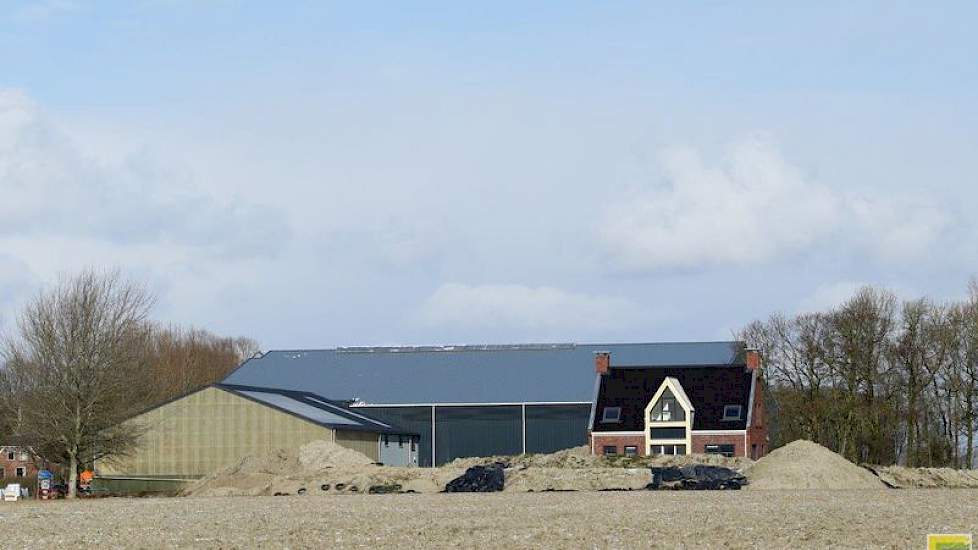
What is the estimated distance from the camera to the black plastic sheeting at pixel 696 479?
64.0 m

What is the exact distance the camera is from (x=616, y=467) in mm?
74125

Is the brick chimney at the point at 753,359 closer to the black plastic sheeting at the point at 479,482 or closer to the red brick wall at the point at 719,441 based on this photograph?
the red brick wall at the point at 719,441

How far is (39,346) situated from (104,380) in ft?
11.0

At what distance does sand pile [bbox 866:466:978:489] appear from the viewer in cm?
6831

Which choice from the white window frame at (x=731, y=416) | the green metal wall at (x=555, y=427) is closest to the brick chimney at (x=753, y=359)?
the white window frame at (x=731, y=416)

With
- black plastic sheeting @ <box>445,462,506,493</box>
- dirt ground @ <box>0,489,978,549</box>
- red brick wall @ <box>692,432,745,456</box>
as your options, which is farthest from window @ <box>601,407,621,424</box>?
dirt ground @ <box>0,489,978,549</box>

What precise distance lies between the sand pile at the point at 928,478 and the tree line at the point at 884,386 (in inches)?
731

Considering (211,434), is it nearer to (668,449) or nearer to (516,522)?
(668,449)

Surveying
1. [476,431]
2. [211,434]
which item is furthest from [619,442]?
[211,434]

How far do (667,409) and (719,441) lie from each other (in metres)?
3.40

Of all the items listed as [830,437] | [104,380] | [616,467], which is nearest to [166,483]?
[104,380]

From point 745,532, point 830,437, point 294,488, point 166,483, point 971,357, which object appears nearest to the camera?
point 745,532

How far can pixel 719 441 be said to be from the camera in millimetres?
86875

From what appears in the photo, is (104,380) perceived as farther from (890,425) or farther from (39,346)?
(890,425)
